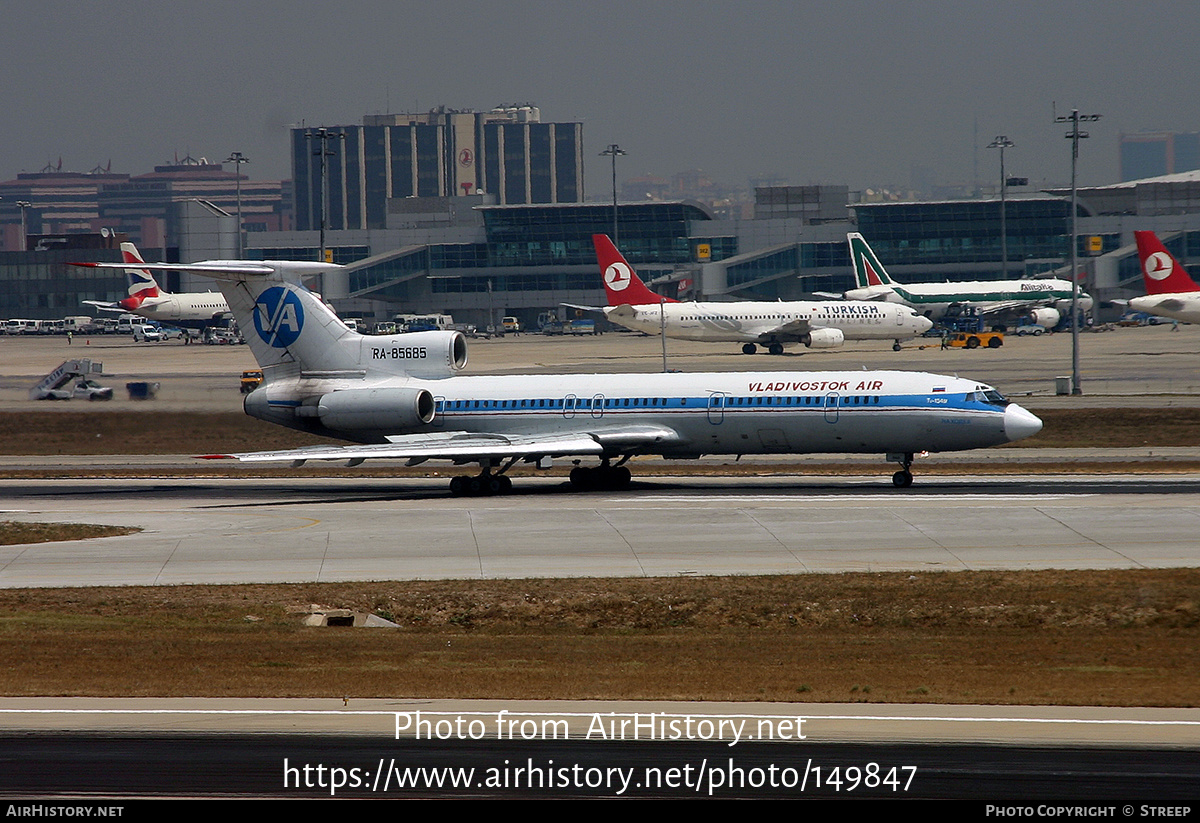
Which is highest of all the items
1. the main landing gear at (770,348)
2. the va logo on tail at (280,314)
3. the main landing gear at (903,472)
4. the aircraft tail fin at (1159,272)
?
the aircraft tail fin at (1159,272)

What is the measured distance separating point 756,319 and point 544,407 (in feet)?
215

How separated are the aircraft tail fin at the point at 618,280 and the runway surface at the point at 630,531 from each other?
6237 centimetres

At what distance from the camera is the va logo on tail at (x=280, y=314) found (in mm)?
48938

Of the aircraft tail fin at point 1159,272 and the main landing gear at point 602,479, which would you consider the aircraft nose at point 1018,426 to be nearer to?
the main landing gear at point 602,479

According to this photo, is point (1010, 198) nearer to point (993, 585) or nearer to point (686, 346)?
point (686, 346)

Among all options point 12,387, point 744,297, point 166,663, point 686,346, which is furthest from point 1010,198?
point 166,663

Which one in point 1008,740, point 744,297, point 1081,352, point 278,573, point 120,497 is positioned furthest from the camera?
point 744,297

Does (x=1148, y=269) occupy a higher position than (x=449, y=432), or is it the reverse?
(x=1148, y=269)

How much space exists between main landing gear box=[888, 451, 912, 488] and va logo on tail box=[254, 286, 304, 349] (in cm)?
2150

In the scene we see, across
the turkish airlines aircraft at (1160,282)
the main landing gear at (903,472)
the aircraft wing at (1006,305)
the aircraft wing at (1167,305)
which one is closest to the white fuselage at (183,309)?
the aircraft wing at (1006,305)

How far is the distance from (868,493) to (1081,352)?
6519 cm

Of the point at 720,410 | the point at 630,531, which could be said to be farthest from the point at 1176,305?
the point at 630,531

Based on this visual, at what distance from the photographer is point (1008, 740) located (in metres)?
15.9

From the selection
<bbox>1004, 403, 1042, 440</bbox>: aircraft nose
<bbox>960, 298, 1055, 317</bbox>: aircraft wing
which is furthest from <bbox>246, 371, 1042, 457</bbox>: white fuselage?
<bbox>960, 298, 1055, 317</bbox>: aircraft wing
